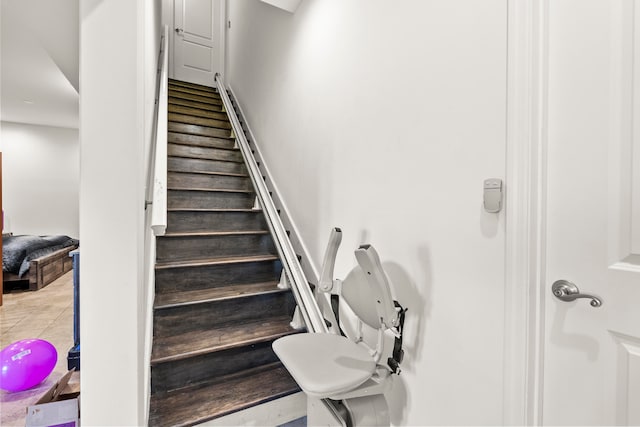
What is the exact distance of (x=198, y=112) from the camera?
3543 millimetres

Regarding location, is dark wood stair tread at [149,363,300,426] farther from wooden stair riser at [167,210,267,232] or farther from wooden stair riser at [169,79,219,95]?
wooden stair riser at [169,79,219,95]

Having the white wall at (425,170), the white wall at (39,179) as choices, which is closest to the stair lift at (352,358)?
the white wall at (425,170)

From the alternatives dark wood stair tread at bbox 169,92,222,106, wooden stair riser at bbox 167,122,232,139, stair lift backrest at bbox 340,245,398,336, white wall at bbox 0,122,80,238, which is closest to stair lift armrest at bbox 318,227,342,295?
stair lift backrest at bbox 340,245,398,336

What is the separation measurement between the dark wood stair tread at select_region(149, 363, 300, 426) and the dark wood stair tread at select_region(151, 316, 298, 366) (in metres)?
0.18

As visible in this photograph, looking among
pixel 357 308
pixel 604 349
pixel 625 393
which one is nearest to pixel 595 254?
pixel 604 349

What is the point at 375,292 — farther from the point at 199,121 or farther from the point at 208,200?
the point at 199,121

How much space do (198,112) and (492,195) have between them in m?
3.52

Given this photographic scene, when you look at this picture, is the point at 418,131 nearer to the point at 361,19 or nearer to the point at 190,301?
the point at 361,19

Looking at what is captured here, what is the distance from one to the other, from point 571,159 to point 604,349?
524mm

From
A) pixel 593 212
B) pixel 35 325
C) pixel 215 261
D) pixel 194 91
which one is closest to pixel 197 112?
pixel 194 91

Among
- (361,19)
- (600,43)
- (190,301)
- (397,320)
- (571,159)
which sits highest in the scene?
(361,19)

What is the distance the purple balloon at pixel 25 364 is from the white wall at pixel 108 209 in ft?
4.51

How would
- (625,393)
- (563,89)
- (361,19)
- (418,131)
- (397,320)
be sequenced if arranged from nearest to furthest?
(625,393), (563,89), (397,320), (418,131), (361,19)

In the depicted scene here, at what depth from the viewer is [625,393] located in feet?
2.44
